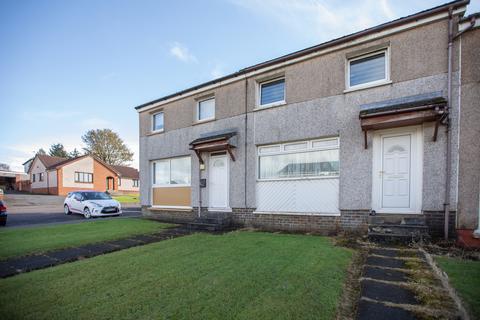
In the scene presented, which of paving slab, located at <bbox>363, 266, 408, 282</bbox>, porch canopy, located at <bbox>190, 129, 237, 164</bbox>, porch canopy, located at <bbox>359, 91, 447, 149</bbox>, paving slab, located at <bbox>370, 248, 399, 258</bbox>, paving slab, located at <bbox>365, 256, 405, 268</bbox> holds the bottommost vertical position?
paving slab, located at <bbox>370, 248, 399, 258</bbox>

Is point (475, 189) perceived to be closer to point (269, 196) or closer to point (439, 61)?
point (439, 61)

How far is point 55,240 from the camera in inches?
257

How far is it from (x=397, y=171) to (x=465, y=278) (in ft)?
11.1

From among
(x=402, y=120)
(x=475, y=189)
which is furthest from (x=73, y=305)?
(x=475, y=189)

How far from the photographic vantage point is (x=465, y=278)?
10.5 feet

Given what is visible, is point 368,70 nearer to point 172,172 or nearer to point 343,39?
point 343,39

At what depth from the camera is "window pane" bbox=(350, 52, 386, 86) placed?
666 cm

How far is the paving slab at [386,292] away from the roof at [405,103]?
4.22m

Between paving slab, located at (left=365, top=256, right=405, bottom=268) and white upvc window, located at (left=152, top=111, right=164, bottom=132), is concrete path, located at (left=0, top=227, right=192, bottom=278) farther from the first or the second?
white upvc window, located at (left=152, top=111, right=164, bottom=132)

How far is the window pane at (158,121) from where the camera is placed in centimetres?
1180

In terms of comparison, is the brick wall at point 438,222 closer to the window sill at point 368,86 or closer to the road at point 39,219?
the window sill at point 368,86

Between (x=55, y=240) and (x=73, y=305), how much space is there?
16.0ft

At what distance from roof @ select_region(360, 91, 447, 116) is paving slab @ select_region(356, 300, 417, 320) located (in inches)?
184

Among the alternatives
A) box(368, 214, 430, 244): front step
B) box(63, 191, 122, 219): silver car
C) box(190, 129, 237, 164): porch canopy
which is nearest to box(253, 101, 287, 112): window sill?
box(190, 129, 237, 164): porch canopy
